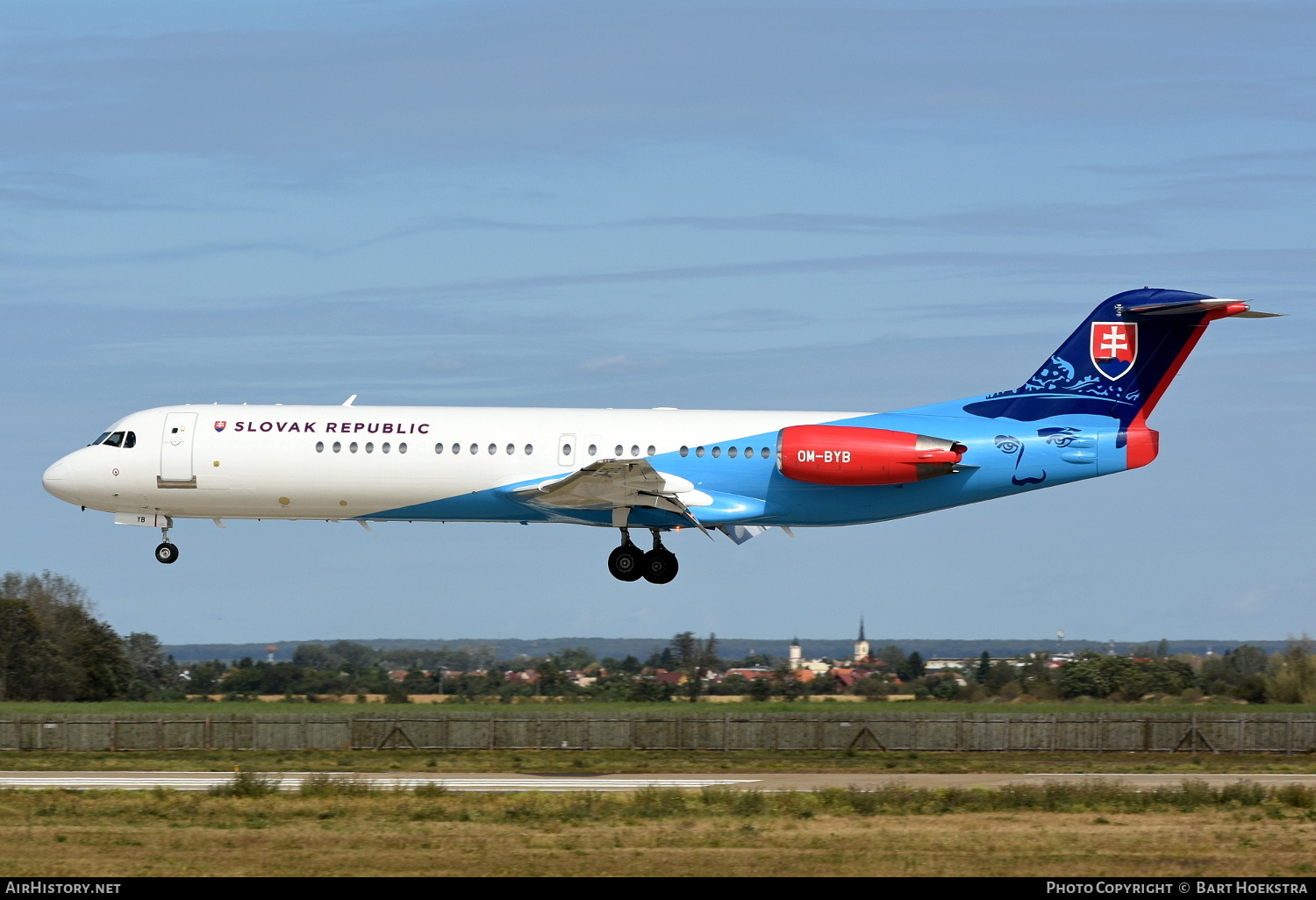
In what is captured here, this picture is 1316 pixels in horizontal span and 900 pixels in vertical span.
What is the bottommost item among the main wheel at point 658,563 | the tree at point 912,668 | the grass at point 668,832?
the grass at point 668,832

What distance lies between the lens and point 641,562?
119 feet

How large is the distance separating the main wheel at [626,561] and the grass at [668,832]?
919 centimetres

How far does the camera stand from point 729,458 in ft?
116

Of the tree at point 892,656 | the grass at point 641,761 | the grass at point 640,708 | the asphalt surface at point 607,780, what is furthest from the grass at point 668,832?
the tree at point 892,656

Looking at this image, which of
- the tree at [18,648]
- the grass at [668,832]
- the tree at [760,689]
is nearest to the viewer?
the grass at [668,832]

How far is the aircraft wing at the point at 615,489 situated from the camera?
110ft

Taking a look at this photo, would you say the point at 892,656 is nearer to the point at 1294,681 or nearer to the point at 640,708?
the point at 1294,681

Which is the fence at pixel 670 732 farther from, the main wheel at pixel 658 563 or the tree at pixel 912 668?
the tree at pixel 912 668

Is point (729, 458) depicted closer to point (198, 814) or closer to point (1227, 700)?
point (198, 814)

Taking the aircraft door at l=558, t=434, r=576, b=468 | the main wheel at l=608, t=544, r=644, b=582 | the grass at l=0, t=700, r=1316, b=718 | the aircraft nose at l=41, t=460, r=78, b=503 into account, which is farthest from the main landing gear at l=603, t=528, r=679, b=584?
the aircraft nose at l=41, t=460, r=78, b=503

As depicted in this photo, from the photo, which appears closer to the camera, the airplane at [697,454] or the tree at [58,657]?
the airplane at [697,454]

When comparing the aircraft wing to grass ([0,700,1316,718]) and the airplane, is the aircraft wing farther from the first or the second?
grass ([0,700,1316,718])

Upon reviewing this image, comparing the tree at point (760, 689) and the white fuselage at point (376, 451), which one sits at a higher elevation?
the white fuselage at point (376, 451)

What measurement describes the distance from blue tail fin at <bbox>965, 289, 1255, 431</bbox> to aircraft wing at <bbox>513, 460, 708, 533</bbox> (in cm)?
697
